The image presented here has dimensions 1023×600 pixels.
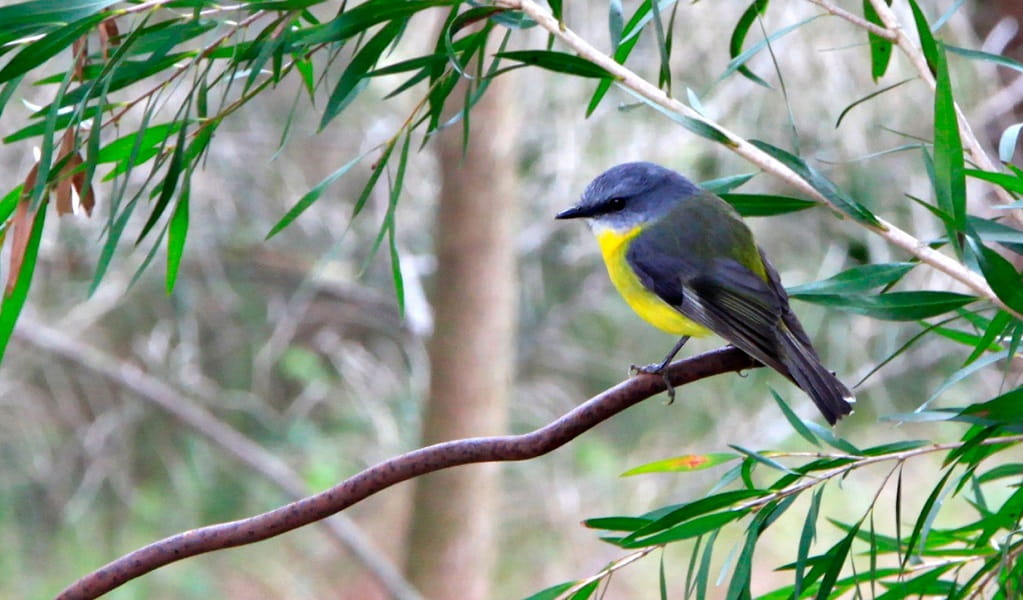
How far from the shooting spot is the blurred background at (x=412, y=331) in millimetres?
4785

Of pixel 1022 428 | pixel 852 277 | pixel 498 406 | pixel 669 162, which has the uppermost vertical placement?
pixel 669 162

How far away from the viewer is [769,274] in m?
2.24

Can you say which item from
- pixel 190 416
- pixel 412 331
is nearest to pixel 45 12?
pixel 190 416

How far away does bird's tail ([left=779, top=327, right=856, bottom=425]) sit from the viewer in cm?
176

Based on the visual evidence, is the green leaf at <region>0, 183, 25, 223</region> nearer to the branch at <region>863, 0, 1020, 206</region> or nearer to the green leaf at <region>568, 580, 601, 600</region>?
the green leaf at <region>568, 580, 601, 600</region>

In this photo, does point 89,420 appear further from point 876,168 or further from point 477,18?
point 477,18

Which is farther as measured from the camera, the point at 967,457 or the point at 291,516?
the point at 967,457

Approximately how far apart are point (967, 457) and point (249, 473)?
503cm

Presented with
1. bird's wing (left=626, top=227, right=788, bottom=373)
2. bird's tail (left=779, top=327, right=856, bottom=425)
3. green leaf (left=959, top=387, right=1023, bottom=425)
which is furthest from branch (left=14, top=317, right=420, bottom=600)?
green leaf (left=959, top=387, right=1023, bottom=425)

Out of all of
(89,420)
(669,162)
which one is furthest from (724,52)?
(89,420)

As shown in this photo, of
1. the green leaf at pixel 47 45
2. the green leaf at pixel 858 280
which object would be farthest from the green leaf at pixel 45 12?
the green leaf at pixel 858 280

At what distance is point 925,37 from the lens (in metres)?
1.58

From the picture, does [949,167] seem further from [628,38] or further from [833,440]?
[628,38]

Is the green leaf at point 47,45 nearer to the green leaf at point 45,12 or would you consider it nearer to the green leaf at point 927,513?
the green leaf at point 45,12
